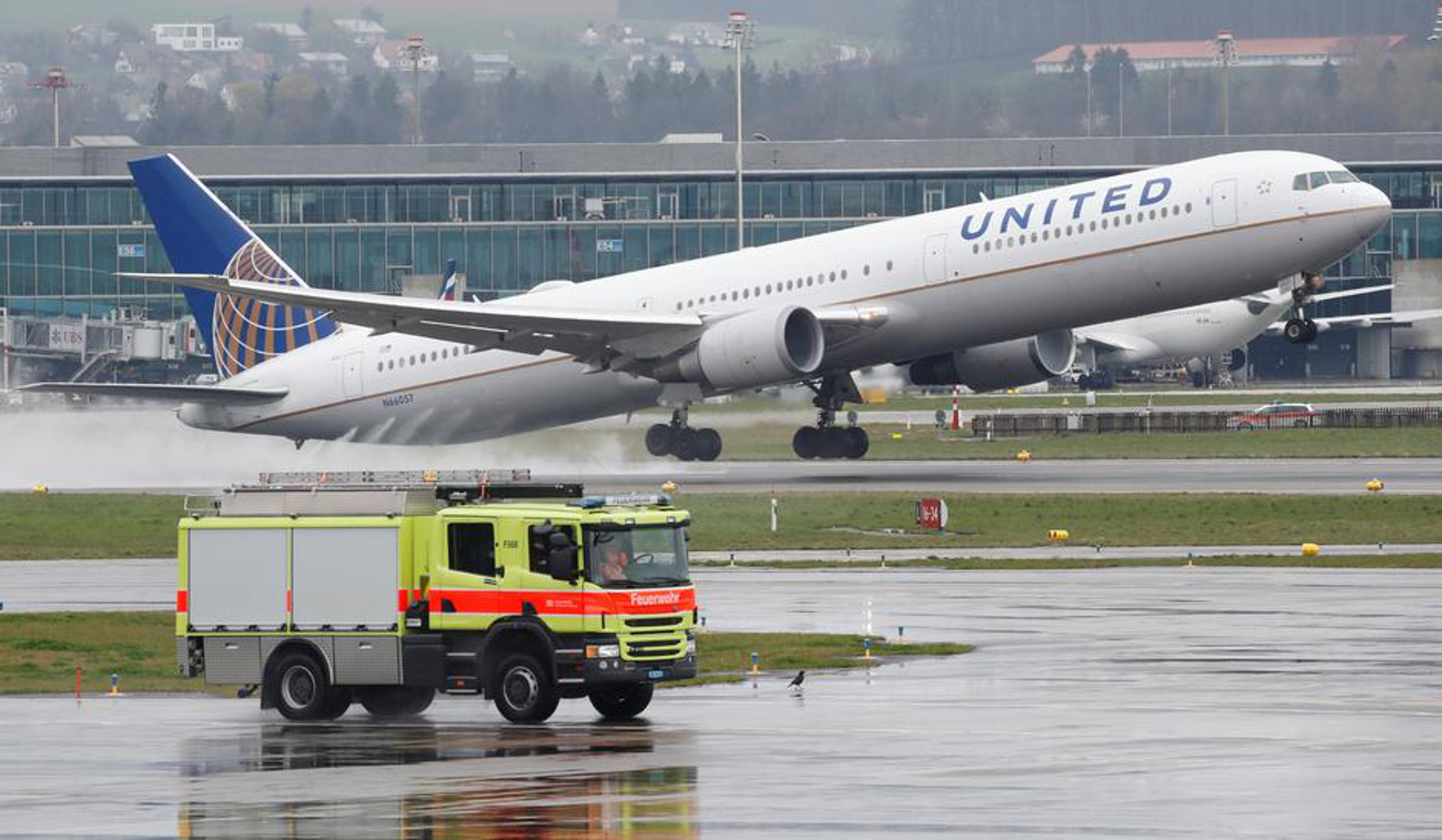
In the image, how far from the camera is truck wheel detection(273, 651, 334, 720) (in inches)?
1091

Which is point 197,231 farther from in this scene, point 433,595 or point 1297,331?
point 433,595

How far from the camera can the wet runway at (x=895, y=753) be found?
19.3 meters

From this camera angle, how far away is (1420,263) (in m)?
141

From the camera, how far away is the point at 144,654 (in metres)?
34.5

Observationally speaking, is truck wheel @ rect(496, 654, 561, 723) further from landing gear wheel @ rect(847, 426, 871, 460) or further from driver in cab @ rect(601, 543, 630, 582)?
landing gear wheel @ rect(847, 426, 871, 460)

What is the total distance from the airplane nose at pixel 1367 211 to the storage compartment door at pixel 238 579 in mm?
33352

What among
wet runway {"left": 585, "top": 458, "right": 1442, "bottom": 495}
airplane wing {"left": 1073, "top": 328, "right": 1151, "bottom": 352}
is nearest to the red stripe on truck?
wet runway {"left": 585, "top": 458, "right": 1442, "bottom": 495}

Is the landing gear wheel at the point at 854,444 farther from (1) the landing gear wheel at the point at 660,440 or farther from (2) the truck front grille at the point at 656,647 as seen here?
(2) the truck front grille at the point at 656,647

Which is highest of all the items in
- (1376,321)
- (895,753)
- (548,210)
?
(548,210)

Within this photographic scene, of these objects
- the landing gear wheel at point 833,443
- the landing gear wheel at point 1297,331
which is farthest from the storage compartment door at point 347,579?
the landing gear wheel at point 833,443

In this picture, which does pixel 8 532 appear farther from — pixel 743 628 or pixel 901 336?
pixel 743 628

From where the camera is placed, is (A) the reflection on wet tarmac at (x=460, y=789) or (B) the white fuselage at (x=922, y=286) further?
(B) the white fuselage at (x=922, y=286)

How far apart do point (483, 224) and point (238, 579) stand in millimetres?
112461

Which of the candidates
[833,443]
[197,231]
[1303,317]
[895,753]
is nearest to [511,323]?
[197,231]
